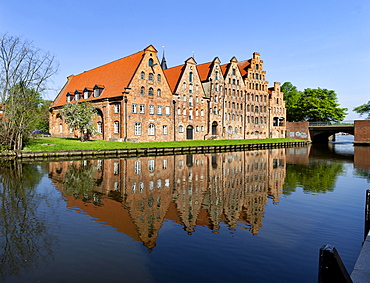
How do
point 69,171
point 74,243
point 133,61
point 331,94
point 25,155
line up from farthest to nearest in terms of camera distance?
point 331,94
point 133,61
point 25,155
point 69,171
point 74,243

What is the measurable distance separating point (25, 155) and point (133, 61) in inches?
944

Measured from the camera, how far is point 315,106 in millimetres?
84375

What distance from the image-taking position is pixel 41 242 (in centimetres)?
901

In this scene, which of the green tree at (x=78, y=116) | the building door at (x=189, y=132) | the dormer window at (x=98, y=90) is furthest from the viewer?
the building door at (x=189, y=132)

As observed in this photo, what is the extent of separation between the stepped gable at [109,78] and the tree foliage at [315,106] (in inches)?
2178

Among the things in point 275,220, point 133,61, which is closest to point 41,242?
point 275,220

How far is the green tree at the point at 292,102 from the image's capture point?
3536 inches

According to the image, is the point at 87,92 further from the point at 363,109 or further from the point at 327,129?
the point at 363,109

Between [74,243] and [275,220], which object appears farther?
[275,220]

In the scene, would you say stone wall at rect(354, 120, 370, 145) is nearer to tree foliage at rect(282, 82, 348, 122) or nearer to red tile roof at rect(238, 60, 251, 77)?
tree foliage at rect(282, 82, 348, 122)

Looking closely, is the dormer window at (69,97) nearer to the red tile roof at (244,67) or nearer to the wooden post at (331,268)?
the red tile roof at (244,67)

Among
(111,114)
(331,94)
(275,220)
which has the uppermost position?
(331,94)

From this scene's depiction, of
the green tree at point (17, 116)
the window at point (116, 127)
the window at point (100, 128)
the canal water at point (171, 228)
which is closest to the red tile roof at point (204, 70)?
the window at point (116, 127)

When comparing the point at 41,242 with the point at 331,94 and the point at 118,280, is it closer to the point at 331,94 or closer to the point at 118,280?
the point at 118,280
